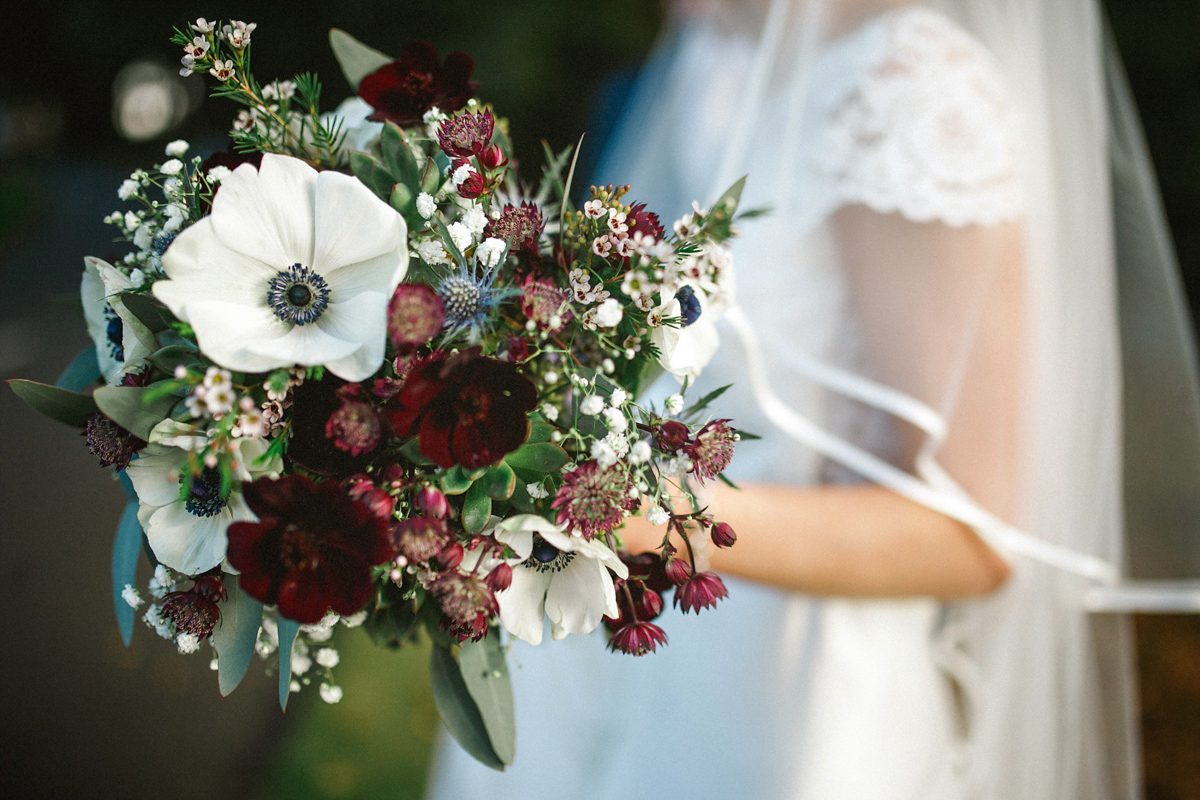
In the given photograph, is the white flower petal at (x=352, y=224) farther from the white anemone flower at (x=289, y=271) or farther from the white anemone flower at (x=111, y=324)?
the white anemone flower at (x=111, y=324)

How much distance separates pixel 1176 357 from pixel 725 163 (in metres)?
0.96

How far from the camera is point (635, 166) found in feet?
6.69

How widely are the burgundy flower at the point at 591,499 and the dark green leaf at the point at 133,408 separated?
1.22ft

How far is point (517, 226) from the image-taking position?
0.72 m

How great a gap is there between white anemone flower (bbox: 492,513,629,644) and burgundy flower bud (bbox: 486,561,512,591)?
0.02 m

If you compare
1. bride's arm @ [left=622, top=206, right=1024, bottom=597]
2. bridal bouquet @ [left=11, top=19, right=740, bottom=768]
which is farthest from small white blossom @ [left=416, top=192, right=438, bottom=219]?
bride's arm @ [left=622, top=206, right=1024, bottom=597]

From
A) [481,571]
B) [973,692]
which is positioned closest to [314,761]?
[973,692]

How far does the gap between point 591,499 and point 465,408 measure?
136 millimetres

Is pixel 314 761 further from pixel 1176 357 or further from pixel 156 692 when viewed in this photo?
pixel 1176 357

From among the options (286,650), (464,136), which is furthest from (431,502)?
(464,136)

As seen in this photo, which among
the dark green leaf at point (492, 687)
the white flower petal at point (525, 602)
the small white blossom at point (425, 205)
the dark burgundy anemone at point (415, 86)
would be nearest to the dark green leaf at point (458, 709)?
the dark green leaf at point (492, 687)

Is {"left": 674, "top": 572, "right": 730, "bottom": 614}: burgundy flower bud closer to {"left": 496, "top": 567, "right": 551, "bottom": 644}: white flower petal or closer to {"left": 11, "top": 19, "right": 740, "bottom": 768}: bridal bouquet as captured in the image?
{"left": 11, "top": 19, "right": 740, "bottom": 768}: bridal bouquet

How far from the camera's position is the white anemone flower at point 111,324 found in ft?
2.37

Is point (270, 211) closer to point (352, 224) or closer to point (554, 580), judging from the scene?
point (352, 224)
